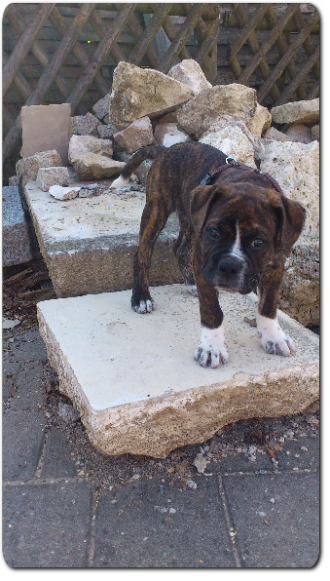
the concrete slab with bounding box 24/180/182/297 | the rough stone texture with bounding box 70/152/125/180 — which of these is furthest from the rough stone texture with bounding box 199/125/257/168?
the rough stone texture with bounding box 70/152/125/180

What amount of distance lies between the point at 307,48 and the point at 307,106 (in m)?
1.88

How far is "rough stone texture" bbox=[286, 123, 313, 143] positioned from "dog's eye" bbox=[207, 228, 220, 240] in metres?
4.89

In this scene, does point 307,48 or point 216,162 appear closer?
point 216,162

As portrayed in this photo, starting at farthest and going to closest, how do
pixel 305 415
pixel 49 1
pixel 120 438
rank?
pixel 49 1, pixel 305 415, pixel 120 438

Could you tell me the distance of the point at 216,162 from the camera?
3055mm

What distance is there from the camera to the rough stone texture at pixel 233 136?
4426 millimetres

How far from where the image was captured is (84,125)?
6184 mm

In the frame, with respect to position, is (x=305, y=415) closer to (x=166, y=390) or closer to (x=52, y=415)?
(x=166, y=390)

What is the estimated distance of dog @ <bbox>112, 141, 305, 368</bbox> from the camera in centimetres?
237

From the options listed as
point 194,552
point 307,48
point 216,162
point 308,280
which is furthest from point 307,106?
point 194,552

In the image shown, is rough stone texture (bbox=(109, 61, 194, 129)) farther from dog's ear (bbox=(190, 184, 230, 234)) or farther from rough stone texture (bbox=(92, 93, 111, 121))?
dog's ear (bbox=(190, 184, 230, 234))

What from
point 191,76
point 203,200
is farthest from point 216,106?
point 203,200

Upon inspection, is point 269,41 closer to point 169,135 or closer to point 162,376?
point 169,135

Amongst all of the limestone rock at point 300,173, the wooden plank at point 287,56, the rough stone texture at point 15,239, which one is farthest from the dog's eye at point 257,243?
the wooden plank at point 287,56
